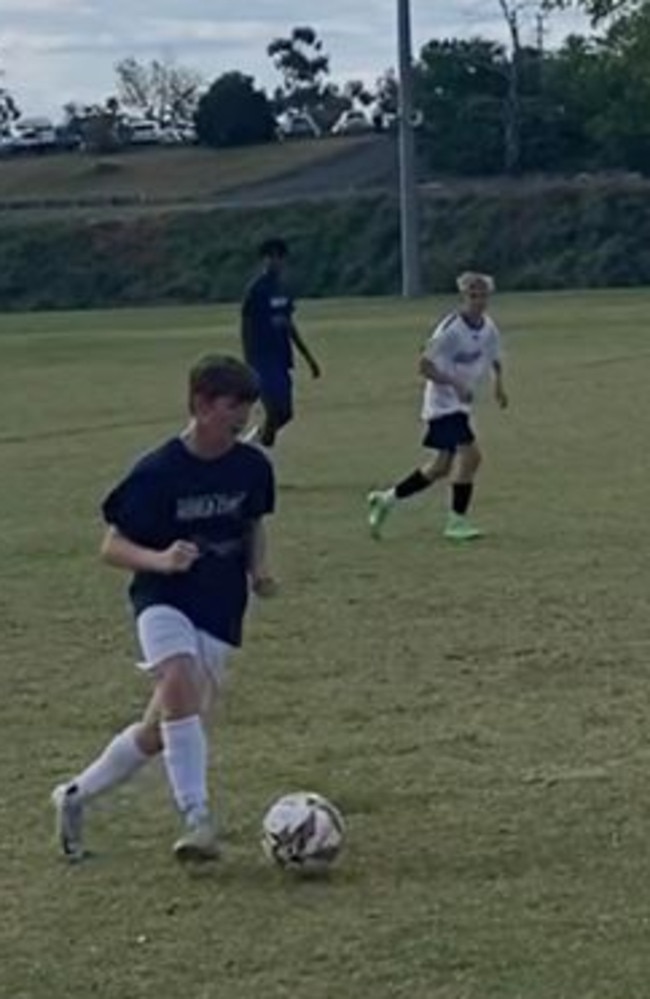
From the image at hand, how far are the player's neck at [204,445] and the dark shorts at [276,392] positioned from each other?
42.7 ft

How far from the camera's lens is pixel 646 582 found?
1479cm

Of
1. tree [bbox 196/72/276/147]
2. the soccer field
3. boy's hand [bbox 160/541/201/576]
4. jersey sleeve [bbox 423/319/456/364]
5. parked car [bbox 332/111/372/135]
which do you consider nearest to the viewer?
the soccer field

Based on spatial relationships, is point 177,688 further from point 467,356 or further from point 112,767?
point 467,356

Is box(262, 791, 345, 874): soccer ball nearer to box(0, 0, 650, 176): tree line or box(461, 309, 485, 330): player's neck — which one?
box(461, 309, 485, 330): player's neck

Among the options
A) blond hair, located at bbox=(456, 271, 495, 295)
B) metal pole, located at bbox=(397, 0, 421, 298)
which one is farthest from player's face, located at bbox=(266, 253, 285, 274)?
metal pole, located at bbox=(397, 0, 421, 298)

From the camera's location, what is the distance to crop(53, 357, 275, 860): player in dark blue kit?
8.49m

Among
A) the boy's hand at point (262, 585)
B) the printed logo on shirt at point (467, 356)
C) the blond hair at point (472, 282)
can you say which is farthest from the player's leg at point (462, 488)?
the boy's hand at point (262, 585)

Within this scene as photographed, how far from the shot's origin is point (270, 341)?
21984mm

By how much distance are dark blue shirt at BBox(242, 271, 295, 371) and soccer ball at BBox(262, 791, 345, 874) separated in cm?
1347

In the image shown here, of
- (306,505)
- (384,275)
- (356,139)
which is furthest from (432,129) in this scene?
(306,505)

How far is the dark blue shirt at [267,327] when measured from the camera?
21891 mm

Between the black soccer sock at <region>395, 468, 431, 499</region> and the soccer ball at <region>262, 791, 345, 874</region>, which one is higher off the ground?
the soccer ball at <region>262, 791, 345, 874</region>

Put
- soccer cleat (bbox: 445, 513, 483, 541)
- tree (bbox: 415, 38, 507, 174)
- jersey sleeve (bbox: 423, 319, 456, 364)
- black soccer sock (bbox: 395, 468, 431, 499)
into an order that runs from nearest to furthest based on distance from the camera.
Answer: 1. jersey sleeve (bbox: 423, 319, 456, 364)
2. soccer cleat (bbox: 445, 513, 483, 541)
3. black soccer sock (bbox: 395, 468, 431, 499)
4. tree (bbox: 415, 38, 507, 174)

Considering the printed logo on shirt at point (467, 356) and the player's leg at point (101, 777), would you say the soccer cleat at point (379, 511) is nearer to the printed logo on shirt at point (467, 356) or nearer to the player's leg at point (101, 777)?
the printed logo on shirt at point (467, 356)
